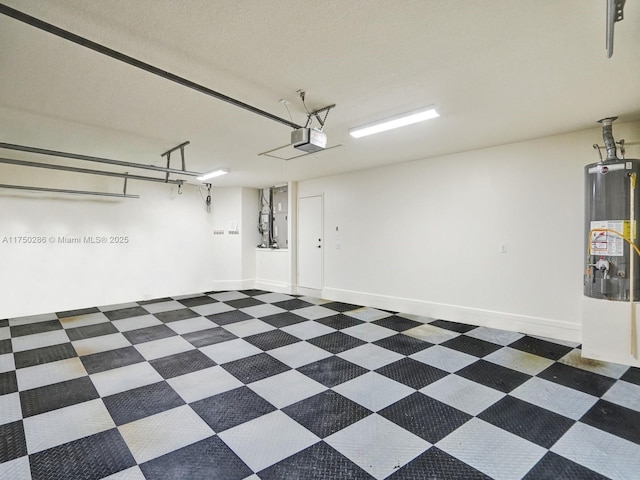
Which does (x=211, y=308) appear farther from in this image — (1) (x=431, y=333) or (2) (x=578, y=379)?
(2) (x=578, y=379)

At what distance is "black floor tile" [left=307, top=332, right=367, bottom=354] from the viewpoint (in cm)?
398

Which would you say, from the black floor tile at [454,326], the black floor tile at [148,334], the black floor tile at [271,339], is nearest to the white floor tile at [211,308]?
the black floor tile at [148,334]

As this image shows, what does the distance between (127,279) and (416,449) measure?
6343 mm

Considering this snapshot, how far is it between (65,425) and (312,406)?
1.89 metres

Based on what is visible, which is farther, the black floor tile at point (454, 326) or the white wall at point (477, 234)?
the black floor tile at point (454, 326)

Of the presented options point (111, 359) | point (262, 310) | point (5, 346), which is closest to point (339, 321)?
point (262, 310)

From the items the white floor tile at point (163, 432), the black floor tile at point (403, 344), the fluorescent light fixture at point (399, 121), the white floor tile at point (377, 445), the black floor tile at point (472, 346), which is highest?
the fluorescent light fixture at point (399, 121)

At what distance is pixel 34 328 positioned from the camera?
486 centimetres

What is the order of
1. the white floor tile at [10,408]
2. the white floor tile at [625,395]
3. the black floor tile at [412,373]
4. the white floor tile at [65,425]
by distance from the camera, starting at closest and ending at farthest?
the white floor tile at [65,425] → the white floor tile at [10,408] → the white floor tile at [625,395] → the black floor tile at [412,373]

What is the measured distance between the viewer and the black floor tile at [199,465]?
6.39 ft

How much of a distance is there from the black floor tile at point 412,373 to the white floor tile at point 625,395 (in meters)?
1.31

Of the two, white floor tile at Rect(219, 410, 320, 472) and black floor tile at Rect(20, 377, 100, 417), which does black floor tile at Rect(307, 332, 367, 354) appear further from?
black floor tile at Rect(20, 377, 100, 417)

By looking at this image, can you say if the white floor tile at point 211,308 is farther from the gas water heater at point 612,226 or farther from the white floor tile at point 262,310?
the gas water heater at point 612,226

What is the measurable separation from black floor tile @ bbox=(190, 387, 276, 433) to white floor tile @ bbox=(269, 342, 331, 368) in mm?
720
